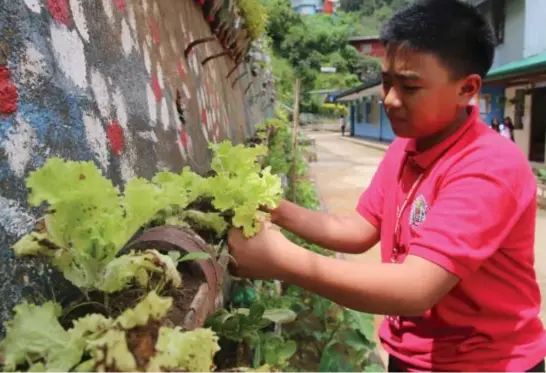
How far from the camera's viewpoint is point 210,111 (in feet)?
11.1

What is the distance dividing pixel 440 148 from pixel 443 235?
422 mm

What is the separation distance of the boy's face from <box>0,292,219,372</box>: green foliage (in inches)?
42.0

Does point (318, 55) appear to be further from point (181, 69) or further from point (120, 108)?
point (120, 108)

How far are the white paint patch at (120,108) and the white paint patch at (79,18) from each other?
7.9 inches

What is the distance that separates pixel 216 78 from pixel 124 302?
321 centimetres

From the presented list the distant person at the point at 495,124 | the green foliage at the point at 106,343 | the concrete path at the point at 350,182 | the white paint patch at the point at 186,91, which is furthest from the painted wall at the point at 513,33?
the green foliage at the point at 106,343

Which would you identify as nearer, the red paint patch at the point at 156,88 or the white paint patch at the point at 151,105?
the white paint patch at the point at 151,105

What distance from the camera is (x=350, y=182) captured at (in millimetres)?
14492

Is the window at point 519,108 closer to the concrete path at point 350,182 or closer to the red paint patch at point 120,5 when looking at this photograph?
the concrete path at point 350,182

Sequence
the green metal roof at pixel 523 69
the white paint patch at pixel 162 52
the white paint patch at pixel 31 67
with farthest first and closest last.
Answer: the green metal roof at pixel 523 69 < the white paint patch at pixel 162 52 < the white paint patch at pixel 31 67

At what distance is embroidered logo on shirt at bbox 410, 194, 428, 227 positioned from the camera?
1645mm

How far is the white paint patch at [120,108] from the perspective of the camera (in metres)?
1.63

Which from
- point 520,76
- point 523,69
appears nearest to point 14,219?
point 523,69

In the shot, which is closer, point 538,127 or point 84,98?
point 84,98
